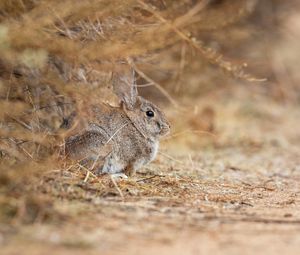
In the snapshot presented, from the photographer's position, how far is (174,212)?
4.52 meters

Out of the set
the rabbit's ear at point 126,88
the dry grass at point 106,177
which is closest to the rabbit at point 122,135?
the rabbit's ear at point 126,88

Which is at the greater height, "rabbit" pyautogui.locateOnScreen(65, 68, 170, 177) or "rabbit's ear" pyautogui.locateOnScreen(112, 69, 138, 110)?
"rabbit's ear" pyautogui.locateOnScreen(112, 69, 138, 110)

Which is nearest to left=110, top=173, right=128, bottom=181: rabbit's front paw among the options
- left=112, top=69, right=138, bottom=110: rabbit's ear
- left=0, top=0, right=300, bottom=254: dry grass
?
left=0, top=0, right=300, bottom=254: dry grass

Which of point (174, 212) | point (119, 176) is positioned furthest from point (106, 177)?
point (174, 212)

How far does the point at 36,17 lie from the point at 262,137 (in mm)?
4584

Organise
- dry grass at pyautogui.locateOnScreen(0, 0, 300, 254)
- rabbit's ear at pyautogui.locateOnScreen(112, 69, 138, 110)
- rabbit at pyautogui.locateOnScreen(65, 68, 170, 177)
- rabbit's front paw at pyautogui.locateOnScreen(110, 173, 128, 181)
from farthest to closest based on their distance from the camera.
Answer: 1. rabbit's ear at pyautogui.locateOnScreen(112, 69, 138, 110)
2. rabbit at pyautogui.locateOnScreen(65, 68, 170, 177)
3. rabbit's front paw at pyautogui.locateOnScreen(110, 173, 128, 181)
4. dry grass at pyautogui.locateOnScreen(0, 0, 300, 254)

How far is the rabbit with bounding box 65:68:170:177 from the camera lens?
569cm

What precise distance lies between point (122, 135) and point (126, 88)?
421 mm

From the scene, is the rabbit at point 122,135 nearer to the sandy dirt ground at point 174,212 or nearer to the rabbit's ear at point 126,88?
the rabbit's ear at point 126,88

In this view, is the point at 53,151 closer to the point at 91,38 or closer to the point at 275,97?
the point at 91,38

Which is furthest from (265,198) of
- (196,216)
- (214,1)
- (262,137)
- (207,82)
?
(214,1)

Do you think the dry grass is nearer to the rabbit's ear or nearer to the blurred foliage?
the blurred foliage

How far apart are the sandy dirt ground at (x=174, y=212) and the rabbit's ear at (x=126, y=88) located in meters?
0.61

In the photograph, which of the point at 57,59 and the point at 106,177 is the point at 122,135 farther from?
the point at 57,59
